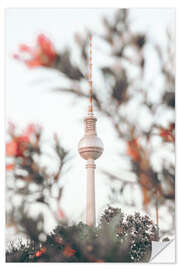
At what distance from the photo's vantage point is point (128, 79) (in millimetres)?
1070

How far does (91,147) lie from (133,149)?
4.26 m

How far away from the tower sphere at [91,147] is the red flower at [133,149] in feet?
11.4

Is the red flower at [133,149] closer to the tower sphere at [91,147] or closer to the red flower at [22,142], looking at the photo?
the red flower at [22,142]

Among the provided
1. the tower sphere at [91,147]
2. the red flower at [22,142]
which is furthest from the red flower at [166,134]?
the tower sphere at [91,147]

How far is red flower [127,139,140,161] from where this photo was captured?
970 millimetres

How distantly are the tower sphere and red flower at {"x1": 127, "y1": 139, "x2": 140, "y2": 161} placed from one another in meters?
3.49

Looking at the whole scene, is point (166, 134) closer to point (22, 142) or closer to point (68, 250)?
point (68, 250)

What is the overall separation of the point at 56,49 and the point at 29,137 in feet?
1.51

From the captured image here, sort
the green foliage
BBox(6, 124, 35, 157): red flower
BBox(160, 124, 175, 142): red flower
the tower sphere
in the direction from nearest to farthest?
1. the green foliage
2. BBox(160, 124, 175, 142): red flower
3. BBox(6, 124, 35, 157): red flower
4. the tower sphere

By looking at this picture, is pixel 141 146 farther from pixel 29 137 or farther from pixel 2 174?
pixel 2 174

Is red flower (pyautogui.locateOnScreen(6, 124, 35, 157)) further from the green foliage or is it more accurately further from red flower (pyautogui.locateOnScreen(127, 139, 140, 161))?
red flower (pyautogui.locateOnScreen(127, 139, 140, 161))

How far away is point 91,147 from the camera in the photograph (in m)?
5.23

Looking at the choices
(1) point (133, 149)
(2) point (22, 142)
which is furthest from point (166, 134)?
(2) point (22, 142)

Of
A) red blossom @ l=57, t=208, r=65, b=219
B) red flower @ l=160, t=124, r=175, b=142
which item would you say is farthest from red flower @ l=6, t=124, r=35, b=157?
red flower @ l=160, t=124, r=175, b=142
